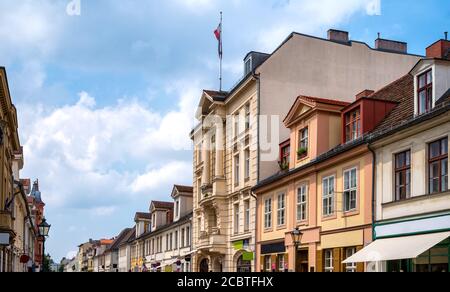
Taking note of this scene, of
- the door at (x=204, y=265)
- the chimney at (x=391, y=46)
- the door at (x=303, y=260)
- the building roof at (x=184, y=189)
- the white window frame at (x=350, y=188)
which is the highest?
the chimney at (x=391, y=46)

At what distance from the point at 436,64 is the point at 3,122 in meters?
21.4

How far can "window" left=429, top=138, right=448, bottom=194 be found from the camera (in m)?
19.6

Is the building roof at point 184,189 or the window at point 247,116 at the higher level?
the window at point 247,116

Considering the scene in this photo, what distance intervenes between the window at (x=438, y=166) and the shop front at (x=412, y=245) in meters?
1.00

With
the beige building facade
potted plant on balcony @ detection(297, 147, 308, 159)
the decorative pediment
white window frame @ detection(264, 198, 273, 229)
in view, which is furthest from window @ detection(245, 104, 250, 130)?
potted plant on balcony @ detection(297, 147, 308, 159)

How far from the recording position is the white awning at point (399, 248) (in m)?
18.9

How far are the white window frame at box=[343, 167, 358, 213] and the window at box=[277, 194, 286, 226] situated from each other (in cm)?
660

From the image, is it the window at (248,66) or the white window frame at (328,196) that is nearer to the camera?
the white window frame at (328,196)

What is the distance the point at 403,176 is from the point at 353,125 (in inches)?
230

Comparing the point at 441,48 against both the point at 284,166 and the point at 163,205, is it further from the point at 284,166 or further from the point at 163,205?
the point at 163,205

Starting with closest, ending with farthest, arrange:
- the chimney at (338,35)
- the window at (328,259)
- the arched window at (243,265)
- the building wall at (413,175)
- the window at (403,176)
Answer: the building wall at (413,175) → the window at (403,176) → the window at (328,259) → the arched window at (243,265) → the chimney at (338,35)

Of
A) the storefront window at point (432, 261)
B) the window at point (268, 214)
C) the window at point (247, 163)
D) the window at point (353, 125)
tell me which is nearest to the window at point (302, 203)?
the window at point (353, 125)

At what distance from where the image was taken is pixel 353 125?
2734 cm

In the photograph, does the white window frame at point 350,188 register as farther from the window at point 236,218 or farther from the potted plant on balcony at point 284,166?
the window at point 236,218
